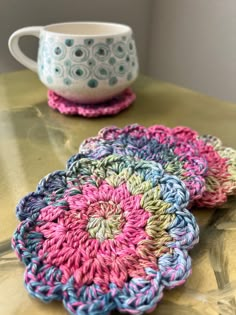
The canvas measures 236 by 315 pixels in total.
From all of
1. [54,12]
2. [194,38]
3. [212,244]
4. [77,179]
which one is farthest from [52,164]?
[194,38]

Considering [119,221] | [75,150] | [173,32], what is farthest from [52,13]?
[119,221]

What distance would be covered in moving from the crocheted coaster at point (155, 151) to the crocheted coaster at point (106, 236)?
23 millimetres

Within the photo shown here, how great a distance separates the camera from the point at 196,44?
960 millimetres

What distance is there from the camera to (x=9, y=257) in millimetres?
266

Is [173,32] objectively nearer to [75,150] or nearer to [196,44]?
[196,44]

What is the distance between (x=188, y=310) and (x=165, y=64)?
2.92ft

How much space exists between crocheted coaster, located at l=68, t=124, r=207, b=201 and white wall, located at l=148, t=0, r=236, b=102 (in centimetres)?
61

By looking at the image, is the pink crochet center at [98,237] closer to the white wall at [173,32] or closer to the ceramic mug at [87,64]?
the ceramic mug at [87,64]

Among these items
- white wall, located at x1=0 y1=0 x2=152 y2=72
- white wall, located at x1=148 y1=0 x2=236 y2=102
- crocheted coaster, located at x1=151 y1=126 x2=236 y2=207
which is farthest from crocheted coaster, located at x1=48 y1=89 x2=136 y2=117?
white wall, located at x1=148 y1=0 x2=236 y2=102

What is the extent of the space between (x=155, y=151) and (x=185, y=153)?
0.09 feet

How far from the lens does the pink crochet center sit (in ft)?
0.76

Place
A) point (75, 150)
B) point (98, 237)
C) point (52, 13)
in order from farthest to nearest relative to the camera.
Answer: point (52, 13)
point (75, 150)
point (98, 237)

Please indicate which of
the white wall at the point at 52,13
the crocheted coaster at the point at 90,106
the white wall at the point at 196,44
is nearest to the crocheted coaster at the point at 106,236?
the crocheted coaster at the point at 90,106

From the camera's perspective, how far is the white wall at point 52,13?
72cm
